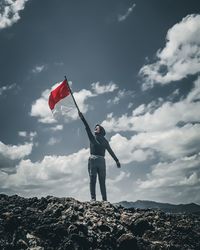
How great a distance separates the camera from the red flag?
48.3 feet

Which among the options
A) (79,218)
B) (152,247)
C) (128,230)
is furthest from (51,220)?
(152,247)

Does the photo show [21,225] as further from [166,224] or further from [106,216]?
[166,224]

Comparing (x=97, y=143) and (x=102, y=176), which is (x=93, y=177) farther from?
(x=97, y=143)

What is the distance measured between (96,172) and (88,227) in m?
3.64

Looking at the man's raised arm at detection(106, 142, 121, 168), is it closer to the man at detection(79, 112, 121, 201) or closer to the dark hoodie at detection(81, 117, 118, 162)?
the dark hoodie at detection(81, 117, 118, 162)

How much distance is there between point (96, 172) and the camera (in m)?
12.8

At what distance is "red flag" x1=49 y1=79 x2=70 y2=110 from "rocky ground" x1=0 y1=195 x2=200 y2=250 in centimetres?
528

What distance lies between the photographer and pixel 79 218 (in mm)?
9805

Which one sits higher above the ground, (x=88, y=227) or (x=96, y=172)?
(x=96, y=172)

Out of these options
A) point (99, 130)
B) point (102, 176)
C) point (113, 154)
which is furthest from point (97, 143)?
point (102, 176)

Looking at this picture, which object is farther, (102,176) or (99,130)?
(99,130)

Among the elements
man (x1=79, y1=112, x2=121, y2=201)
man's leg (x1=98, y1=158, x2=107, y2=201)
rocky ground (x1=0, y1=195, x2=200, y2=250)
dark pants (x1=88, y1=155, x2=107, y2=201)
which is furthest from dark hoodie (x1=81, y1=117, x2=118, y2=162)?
rocky ground (x1=0, y1=195, x2=200, y2=250)

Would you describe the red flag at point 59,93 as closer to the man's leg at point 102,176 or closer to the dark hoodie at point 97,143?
the dark hoodie at point 97,143

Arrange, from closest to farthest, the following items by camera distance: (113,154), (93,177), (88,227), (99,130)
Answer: (88,227), (93,177), (99,130), (113,154)
